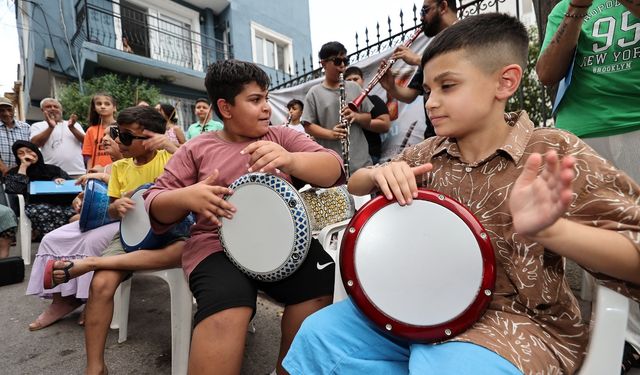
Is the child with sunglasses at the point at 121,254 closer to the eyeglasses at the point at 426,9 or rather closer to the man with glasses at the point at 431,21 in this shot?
the man with glasses at the point at 431,21

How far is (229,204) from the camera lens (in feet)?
4.19

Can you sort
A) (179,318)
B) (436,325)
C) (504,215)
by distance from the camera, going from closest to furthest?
(436,325), (504,215), (179,318)

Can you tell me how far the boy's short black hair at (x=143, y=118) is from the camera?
2.24m

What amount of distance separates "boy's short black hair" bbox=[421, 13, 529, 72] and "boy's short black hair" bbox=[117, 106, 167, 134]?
186 centimetres

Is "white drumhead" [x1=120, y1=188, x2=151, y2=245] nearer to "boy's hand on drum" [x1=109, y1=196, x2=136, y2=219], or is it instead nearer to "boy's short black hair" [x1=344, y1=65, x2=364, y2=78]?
"boy's hand on drum" [x1=109, y1=196, x2=136, y2=219]

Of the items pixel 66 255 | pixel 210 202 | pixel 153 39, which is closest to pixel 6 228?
pixel 66 255

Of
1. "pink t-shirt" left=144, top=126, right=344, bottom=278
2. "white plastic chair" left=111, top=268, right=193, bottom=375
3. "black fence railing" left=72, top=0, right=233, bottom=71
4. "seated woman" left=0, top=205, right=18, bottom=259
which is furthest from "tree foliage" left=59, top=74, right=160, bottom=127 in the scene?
"pink t-shirt" left=144, top=126, right=344, bottom=278

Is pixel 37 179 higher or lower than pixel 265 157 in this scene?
higher

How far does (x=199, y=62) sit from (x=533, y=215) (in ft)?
39.3

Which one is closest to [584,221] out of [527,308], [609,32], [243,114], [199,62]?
[527,308]

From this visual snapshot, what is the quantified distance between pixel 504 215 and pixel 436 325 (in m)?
0.34

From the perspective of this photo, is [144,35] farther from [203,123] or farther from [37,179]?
[37,179]

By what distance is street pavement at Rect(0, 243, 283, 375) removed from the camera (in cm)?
198

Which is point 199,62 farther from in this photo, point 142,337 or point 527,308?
point 527,308
